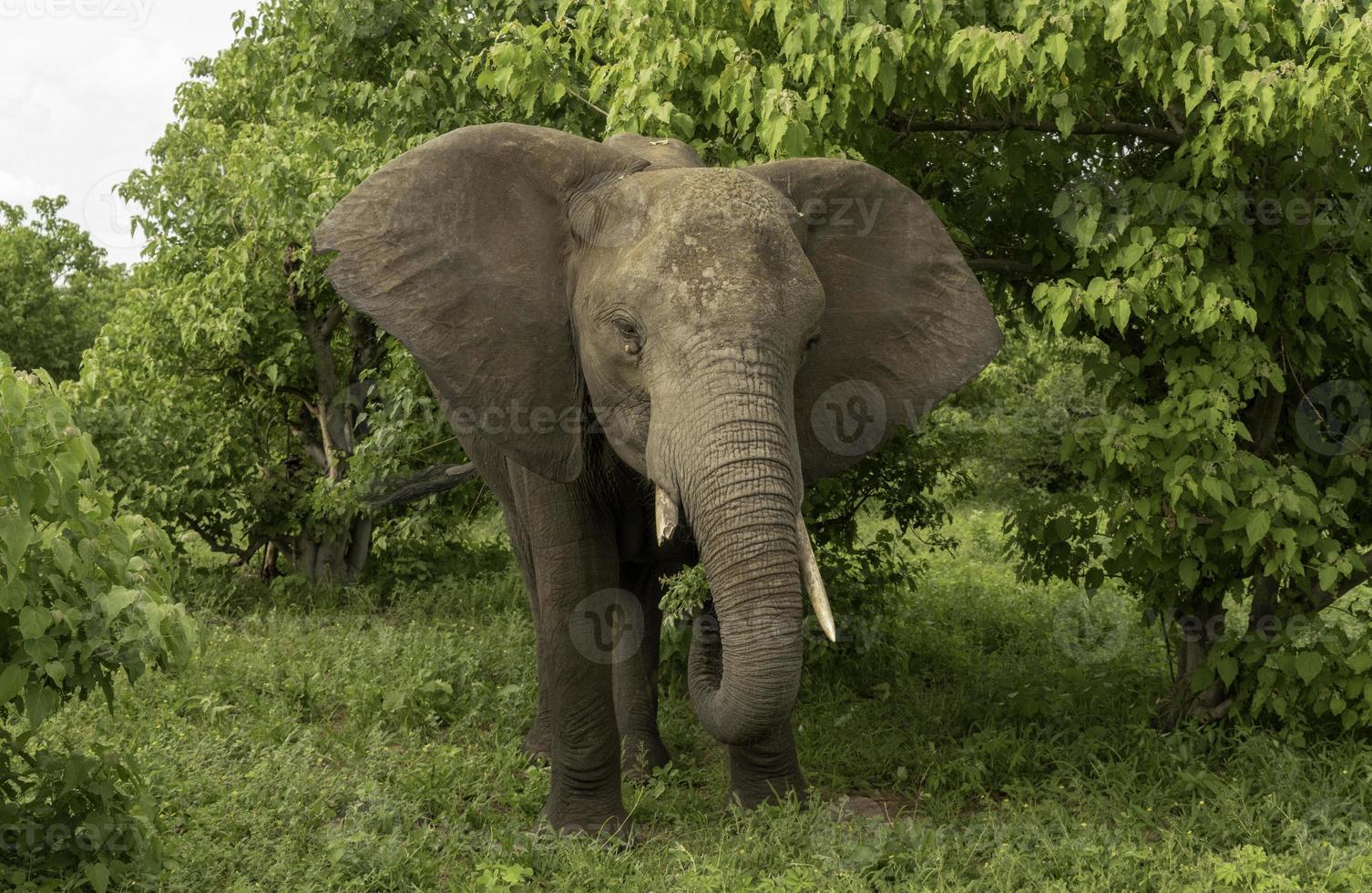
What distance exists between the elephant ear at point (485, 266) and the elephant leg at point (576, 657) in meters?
0.39

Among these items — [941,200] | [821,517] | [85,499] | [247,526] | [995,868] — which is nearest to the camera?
[85,499]

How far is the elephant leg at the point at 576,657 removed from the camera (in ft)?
19.1

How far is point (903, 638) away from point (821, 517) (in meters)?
1.17

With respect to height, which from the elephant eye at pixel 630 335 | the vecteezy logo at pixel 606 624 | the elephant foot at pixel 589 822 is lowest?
the elephant foot at pixel 589 822

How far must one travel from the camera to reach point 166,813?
5586 millimetres

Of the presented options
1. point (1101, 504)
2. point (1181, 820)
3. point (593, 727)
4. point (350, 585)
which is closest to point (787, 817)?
point (593, 727)

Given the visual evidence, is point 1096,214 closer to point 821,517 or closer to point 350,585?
point 821,517

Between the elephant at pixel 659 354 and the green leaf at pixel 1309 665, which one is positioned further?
the green leaf at pixel 1309 665

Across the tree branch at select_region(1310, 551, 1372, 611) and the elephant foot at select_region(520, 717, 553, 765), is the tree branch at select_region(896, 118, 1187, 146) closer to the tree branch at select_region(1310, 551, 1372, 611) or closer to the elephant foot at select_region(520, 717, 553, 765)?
the tree branch at select_region(1310, 551, 1372, 611)

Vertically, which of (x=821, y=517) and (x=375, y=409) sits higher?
(x=375, y=409)

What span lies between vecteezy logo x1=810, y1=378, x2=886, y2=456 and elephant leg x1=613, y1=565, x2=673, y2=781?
141 cm
